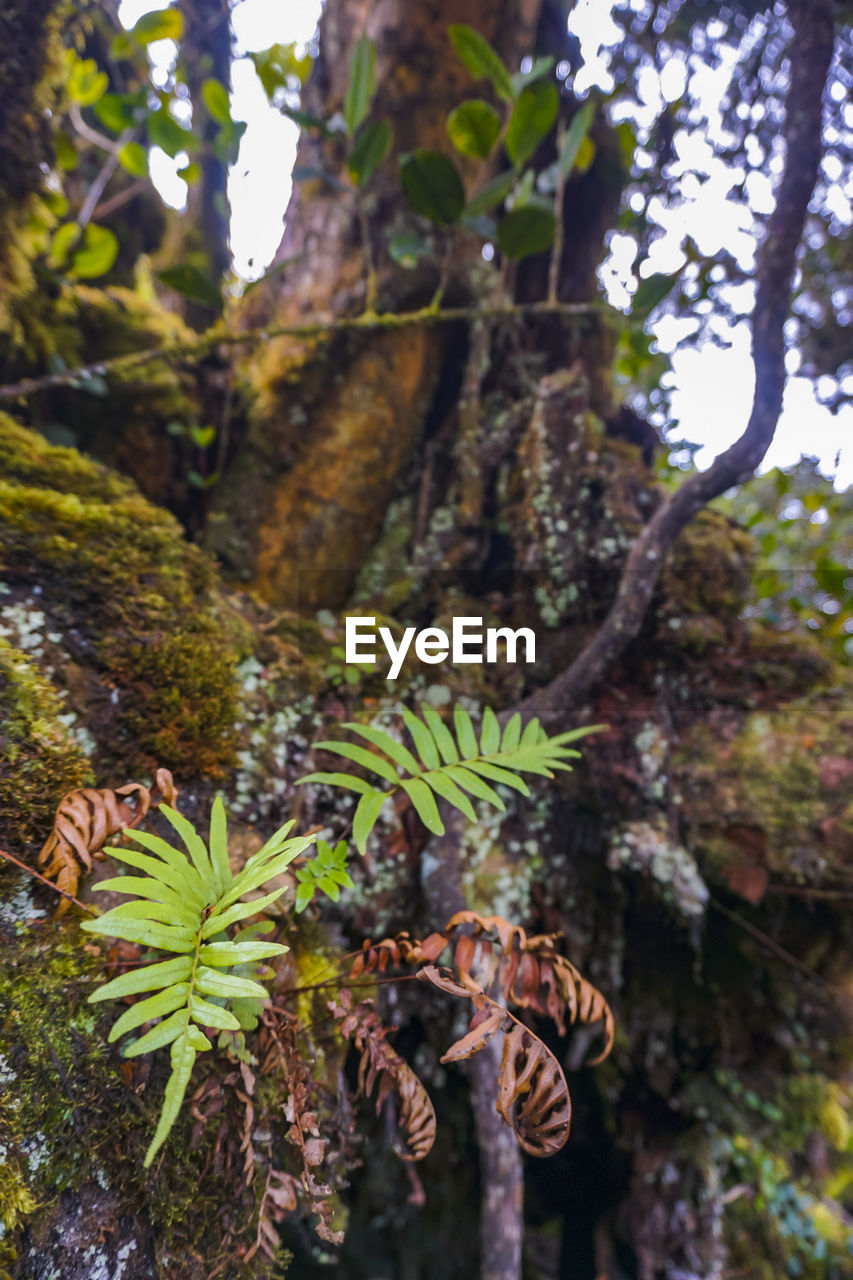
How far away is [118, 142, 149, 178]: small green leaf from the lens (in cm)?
262

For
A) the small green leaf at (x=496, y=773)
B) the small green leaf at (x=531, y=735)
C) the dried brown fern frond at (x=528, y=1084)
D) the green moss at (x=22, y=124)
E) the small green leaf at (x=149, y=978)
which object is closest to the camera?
the small green leaf at (x=149, y=978)

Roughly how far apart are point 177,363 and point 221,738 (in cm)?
202

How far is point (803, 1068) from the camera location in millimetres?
2363

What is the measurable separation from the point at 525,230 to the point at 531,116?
14.5 inches

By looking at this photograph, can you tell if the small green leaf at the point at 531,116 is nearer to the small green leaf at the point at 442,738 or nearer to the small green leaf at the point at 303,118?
the small green leaf at the point at 303,118

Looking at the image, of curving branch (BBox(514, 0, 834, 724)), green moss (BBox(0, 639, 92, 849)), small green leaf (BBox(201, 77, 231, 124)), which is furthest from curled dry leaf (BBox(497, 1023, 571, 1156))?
small green leaf (BBox(201, 77, 231, 124))

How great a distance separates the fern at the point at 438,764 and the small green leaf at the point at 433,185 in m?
2.18

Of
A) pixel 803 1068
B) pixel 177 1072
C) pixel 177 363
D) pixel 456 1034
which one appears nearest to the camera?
pixel 177 1072

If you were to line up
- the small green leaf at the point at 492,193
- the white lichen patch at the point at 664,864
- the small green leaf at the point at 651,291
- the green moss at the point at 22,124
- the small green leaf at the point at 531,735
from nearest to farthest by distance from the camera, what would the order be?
the small green leaf at the point at 531,735 < the white lichen patch at the point at 664,864 < the green moss at the point at 22,124 < the small green leaf at the point at 492,193 < the small green leaf at the point at 651,291

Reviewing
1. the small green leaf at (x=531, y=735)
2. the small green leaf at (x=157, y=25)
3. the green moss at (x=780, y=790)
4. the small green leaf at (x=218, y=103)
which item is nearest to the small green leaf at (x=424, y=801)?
the small green leaf at (x=531, y=735)

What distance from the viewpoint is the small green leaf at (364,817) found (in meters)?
1.07

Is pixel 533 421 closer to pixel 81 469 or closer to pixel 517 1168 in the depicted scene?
pixel 81 469

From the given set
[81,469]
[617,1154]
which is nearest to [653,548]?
[81,469]

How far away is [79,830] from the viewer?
1.04 m
